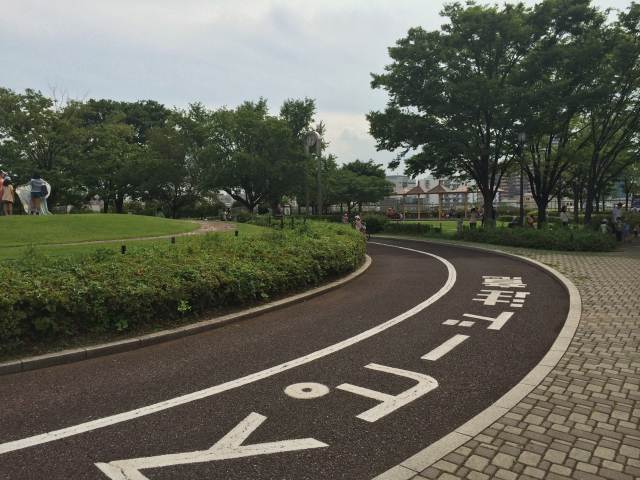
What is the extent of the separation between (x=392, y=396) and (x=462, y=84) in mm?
21220

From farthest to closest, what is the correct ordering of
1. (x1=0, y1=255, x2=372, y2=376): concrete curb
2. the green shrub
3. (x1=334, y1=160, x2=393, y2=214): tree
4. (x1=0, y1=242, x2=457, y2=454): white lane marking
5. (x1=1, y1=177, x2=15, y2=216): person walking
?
1. (x1=334, y1=160, x2=393, y2=214): tree
2. (x1=1, y1=177, x2=15, y2=216): person walking
3. the green shrub
4. (x1=0, y1=255, x2=372, y2=376): concrete curb
5. (x1=0, y1=242, x2=457, y2=454): white lane marking

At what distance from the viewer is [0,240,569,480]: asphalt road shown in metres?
3.42

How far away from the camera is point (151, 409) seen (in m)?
4.31

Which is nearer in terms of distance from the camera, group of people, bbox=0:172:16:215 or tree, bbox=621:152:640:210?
group of people, bbox=0:172:16:215

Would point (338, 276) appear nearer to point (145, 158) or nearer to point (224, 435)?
point (224, 435)

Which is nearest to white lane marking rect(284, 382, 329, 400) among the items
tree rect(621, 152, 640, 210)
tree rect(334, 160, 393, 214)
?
tree rect(334, 160, 393, 214)

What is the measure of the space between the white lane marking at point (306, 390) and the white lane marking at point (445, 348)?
5.45 ft

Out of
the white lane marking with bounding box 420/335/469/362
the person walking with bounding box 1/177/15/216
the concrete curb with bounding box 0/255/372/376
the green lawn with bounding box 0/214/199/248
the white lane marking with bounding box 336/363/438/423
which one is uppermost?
the person walking with bounding box 1/177/15/216

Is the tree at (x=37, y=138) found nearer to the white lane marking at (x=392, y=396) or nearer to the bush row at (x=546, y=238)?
the bush row at (x=546, y=238)

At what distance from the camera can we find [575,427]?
148 inches

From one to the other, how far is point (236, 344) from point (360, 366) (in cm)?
196

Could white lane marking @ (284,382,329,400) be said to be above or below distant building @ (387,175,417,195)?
below

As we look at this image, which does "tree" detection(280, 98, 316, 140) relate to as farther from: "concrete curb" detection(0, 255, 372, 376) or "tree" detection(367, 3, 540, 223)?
"concrete curb" detection(0, 255, 372, 376)

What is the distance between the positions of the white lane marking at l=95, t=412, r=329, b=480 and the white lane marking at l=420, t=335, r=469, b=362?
2.58 m
